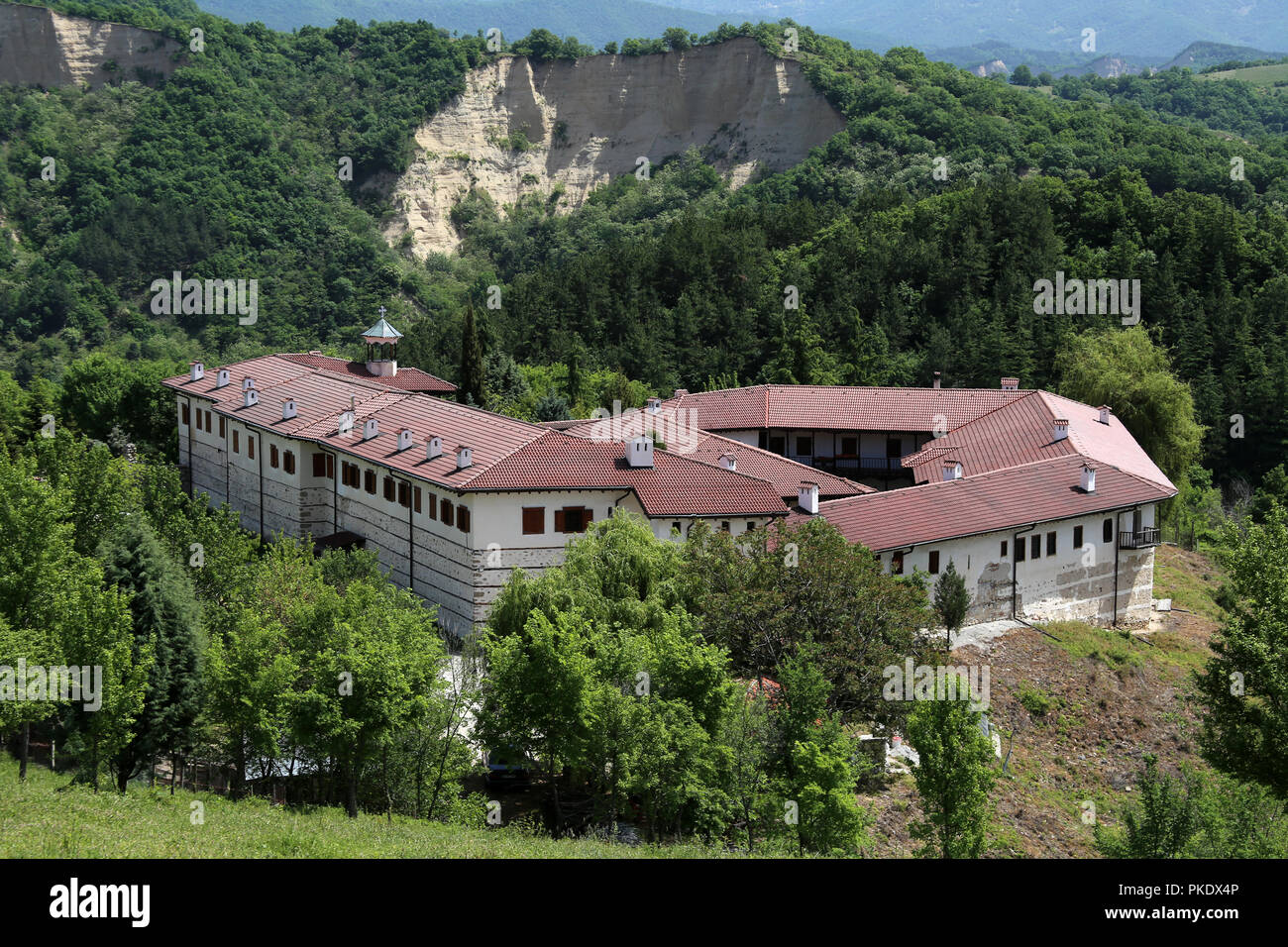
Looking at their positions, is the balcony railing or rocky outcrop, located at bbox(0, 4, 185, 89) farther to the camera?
rocky outcrop, located at bbox(0, 4, 185, 89)

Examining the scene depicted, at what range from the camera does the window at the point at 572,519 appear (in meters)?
44.8

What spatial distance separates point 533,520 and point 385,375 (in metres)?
25.0

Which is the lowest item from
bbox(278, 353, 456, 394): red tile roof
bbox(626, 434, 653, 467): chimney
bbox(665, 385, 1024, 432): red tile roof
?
bbox(626, 434, 653, 467): chimney

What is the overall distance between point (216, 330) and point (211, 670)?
93.9 m

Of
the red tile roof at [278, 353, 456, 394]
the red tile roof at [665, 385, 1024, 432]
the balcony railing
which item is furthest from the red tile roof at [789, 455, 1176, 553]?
the red tile roof at [278, 353, 456, 394]

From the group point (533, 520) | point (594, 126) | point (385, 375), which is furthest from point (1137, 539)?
point (594, 126)

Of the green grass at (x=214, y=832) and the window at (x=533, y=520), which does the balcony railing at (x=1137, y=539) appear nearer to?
the window at (x=533, y=520)

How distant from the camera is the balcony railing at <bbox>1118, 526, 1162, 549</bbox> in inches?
2028

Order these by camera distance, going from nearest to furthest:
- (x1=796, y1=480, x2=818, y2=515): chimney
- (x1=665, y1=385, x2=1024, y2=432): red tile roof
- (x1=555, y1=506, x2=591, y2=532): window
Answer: (x1=555, y1=506, x2=591, y2=532): window
(x1=796, y1=480, x2=818, y2=515): chimney
(x1=665, y1=385, x2=1024, y2=432): red tile roof

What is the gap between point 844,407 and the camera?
66625mm

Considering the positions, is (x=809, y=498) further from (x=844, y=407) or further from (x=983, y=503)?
(x=844, y=407)

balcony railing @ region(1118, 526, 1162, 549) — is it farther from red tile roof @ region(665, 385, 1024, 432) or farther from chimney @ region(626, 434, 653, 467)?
chimney @ region(626, 434, 653, 467)

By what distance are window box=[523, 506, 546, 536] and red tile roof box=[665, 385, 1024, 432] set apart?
2083cm

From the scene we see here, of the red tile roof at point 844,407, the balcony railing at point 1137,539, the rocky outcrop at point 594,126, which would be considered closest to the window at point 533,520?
the red tile roof at point 844,407
